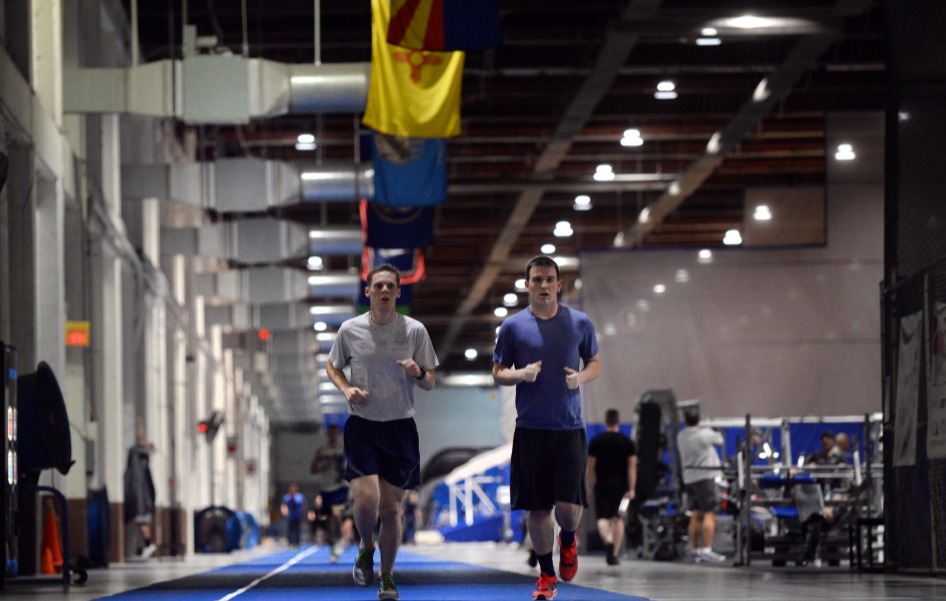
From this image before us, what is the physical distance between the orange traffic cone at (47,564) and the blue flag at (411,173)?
20.6 ft

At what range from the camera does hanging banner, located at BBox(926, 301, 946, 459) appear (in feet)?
41.6

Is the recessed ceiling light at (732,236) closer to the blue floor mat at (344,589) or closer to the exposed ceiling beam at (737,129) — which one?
the exposed ceiling beam at (737,129)

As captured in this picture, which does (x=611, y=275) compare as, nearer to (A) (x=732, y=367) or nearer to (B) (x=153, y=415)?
(A) (x=732, y=367)

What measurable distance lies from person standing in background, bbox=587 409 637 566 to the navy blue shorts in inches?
388

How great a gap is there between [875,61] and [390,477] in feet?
61.9

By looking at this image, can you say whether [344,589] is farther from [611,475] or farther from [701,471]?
[701,471]

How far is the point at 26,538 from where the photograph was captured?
17.4 meters

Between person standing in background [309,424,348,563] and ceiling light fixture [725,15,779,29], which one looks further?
ceiling light fixture [725,15,779,29]

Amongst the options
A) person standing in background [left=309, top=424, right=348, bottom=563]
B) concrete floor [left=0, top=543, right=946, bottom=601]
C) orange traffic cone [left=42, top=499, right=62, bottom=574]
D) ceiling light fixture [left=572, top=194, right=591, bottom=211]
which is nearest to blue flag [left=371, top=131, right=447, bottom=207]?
person standing in background [left=309, top=424, right=348, bottom=563]

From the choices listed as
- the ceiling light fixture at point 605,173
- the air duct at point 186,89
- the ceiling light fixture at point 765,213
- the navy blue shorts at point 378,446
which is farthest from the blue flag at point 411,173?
the ceiling light fixture at point 605,173

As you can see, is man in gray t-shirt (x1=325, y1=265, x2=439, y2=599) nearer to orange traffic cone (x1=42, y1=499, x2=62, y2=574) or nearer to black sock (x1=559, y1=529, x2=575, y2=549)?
black sock (x1=559, y1=529, x2=575, y2=549)

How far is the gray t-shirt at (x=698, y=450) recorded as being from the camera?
19781 mm

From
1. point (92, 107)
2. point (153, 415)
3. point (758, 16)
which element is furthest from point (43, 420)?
point (153, 415)

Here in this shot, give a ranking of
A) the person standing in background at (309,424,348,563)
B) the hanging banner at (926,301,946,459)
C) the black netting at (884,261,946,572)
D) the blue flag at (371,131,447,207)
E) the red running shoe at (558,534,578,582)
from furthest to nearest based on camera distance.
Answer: the blue flag at (371,131,447,207), the person standing in background at (309,424,348,563), the black netting at (884,261,946,572), the hanging banner at (926,301,946,459), the red running shoe at (558,534,578,582)
